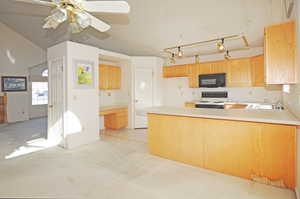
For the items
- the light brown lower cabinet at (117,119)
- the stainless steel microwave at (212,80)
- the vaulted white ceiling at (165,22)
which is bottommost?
the light brown lower cabinet at (117,119)

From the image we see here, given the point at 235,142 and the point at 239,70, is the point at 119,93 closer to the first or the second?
the point at 239,70

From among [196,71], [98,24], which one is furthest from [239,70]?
[98,24]

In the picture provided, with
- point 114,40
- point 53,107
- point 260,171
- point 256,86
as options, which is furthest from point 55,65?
point 256,86

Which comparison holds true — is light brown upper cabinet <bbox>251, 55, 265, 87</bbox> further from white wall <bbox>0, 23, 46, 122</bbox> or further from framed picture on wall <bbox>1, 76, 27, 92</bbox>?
framed picture on wall <bbox>1, 76, 27, 92</bbox>

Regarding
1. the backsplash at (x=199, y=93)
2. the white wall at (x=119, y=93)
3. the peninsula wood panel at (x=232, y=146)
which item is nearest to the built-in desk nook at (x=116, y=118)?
the white wall at (x=119, y=93)

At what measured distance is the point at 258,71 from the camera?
432cm

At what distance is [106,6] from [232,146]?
100 inches

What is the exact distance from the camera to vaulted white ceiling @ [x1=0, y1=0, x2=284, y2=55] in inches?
118

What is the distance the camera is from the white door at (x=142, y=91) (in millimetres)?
5328

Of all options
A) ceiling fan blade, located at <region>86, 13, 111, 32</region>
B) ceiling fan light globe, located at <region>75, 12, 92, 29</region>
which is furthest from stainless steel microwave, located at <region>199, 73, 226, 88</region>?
ceiling fan light globe, located at <region>75, 12, 92, 29</region>

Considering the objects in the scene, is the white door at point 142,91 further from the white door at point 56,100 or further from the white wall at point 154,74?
the white door at point 56,100

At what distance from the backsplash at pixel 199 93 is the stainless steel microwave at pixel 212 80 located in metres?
0.41

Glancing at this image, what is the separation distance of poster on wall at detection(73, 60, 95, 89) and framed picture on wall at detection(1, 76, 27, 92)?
489 cm

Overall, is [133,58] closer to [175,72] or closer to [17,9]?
[175,72]
